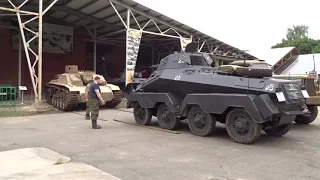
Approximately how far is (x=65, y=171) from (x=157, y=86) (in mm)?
5302

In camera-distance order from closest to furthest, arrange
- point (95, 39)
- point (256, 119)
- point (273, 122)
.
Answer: point (256, 119)
point (273, 122)
point (95, 39)

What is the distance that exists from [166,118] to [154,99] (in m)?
0.66

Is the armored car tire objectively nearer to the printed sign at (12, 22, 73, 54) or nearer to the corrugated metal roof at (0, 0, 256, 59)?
the corrugated metal roof at (0, 0, 256, 59)

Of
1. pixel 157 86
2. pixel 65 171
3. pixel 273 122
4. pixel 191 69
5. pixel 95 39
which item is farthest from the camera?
pixel 95 39

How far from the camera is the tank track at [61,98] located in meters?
15.2

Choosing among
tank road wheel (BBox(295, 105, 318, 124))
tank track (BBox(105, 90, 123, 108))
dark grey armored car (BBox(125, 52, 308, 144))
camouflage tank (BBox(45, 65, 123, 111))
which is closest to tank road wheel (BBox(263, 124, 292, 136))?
dark grey armored car (BBox(125, 52, 308, 144))

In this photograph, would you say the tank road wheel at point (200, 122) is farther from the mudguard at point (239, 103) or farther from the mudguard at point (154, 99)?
the mudguard at point (154, 99)

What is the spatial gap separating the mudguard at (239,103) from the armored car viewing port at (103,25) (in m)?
8.52

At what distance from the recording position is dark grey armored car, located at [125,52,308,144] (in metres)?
8.06

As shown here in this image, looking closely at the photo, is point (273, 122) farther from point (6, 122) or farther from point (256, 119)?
point (6, 122)

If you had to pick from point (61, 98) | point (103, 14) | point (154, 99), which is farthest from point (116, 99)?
point (103, 14)

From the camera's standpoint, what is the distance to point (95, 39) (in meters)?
25.2

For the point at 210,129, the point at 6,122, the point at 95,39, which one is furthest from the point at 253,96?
the point at 95,39

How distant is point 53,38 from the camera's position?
77.9 ft
